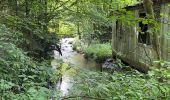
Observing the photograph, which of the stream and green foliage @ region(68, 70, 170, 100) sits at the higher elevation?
green foliage @ region(68, 70, 170, 100)

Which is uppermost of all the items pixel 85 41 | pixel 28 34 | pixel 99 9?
pixel 99 9

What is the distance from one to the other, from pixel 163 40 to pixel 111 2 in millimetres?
3054

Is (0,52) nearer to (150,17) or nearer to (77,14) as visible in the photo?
(150,17)

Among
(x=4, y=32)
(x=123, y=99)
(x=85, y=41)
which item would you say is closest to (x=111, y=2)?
(x=4, y=32)

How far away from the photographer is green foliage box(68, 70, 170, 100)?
355 centimetres

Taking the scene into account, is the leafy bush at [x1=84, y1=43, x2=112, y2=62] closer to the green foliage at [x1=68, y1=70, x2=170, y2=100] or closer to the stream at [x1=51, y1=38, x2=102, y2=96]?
the stream at [x1=51, y1=38, x2=102, y2=96]

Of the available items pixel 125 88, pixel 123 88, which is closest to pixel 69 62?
pixel 123 88

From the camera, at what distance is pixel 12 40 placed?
20.8 feet

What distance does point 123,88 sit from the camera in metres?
4.07

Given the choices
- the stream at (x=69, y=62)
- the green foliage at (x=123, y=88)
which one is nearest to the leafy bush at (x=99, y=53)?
the stream at (x=69, y=62)

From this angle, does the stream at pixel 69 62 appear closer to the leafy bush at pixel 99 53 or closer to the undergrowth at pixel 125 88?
the leafy bush at pixel 99 53

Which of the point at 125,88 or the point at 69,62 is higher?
the point at 125,88

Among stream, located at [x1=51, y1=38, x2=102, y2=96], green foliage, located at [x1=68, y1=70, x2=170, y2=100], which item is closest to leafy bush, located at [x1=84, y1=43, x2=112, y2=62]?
stream, located at [x1=51, y1=38, x2=102, y2=96]

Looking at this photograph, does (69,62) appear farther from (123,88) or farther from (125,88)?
Result: (125,88)
